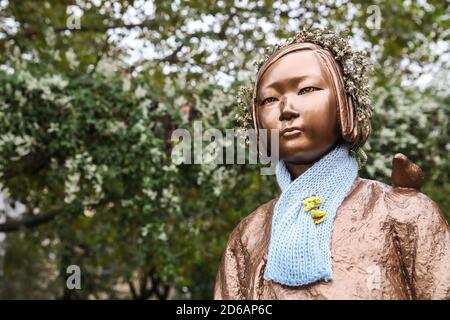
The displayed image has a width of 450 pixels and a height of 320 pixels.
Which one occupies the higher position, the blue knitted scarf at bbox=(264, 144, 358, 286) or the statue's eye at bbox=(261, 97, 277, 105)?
the statue's eye at bbox=(261, 97, 277, 105)

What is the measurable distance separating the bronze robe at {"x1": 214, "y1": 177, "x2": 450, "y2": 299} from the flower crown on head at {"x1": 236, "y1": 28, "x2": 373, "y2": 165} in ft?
1.01

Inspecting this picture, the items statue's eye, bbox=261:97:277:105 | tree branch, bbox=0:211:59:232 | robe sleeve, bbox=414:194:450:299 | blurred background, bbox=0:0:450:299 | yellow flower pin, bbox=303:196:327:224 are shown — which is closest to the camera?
robe sleeve, bbox=414:194:450:299

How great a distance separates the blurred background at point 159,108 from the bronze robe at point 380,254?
287cm

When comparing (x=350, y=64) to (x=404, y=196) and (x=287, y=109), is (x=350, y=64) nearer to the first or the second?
(x=287, y=109)

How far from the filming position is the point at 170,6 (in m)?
6.34

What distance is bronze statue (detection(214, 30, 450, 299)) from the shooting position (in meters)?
2.56

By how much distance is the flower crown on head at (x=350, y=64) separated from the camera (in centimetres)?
287

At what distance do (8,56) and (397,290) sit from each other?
15.2 ft

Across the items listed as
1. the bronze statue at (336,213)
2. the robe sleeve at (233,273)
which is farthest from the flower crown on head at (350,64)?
the robe sleeve at (233,273)

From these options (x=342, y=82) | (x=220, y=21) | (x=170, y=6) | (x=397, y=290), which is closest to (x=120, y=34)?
(x=170, y=6)

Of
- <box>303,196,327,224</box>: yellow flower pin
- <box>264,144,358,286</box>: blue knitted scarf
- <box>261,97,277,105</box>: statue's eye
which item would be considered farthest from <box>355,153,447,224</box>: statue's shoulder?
<box>261,97,277,105</box>: statue's eye

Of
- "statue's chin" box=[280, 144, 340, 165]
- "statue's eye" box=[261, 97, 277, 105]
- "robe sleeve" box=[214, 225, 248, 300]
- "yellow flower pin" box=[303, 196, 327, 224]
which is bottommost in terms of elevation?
"robe sleeve" box=[214, 225, 248, 300]

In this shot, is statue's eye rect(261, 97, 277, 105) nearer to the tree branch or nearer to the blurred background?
the blurred background

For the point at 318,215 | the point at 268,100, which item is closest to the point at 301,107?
the point at 268,100
